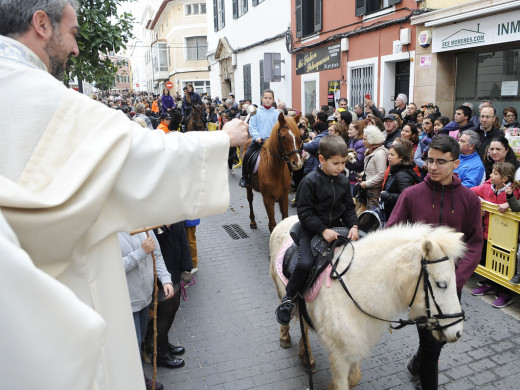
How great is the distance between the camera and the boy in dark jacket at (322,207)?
3.46m

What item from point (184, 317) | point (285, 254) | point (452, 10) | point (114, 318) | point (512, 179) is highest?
point (452, 10)

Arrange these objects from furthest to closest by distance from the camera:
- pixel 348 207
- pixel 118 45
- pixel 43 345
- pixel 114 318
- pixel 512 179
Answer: pixel 118 45, pixel 512 179, pixel 348 207, pixel 114 318, pixel 43 345

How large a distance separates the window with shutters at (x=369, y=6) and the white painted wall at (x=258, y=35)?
5.46 metres

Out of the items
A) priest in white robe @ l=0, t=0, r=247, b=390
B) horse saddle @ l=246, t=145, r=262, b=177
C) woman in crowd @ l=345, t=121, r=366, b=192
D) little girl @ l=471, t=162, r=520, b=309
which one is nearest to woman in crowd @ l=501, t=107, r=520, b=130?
woman in crowd @ l=345, t=121, r=366, b=192

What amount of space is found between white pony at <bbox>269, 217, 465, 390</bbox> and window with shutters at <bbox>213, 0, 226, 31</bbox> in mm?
26431

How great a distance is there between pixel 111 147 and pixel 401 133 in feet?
24.1

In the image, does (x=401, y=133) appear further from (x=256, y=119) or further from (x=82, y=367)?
(x=82, y=367)

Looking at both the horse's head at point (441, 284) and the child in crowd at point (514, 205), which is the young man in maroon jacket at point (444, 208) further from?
the child in crowd at point (514, 205)

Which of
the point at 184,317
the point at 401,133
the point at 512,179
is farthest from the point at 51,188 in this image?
the point at 401,133

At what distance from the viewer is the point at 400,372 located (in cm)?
397

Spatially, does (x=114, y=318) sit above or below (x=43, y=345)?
below

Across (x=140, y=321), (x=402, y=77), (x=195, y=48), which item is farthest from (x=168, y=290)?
(x=195, y=48)

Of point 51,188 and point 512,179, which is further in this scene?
point 512,179

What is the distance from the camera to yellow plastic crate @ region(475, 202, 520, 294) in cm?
504
